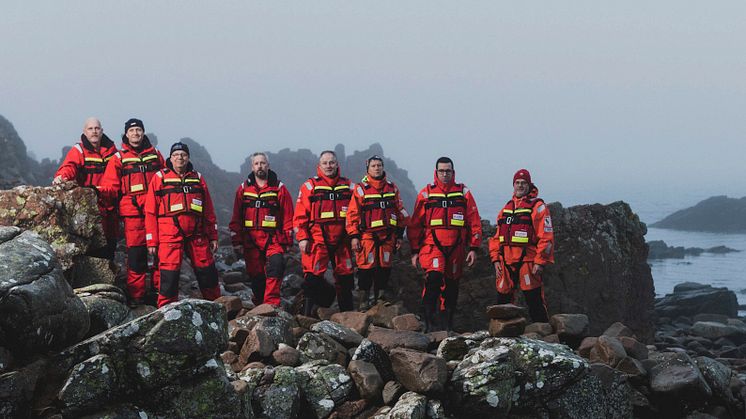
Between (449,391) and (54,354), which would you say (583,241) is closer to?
(449,391)

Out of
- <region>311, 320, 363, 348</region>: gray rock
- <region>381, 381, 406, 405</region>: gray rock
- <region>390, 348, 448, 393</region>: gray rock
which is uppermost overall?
<region>311, 320, 363, 348</region>: gray rock

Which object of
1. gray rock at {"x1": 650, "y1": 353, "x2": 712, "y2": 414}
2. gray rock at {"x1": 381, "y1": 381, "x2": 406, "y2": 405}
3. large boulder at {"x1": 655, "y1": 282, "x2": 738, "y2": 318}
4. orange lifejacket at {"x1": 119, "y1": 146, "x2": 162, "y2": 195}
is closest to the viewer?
gray rock at {"x1": 381, "y1": 381, "x2": 406, "y2": 405}

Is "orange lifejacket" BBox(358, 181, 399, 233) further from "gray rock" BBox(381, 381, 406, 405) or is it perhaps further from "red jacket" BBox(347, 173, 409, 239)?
"gray rock" BBox(381, 381, 406, 405)

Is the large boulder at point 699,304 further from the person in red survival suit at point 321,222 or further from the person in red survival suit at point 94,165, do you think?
the person in red survival suit at point 94,165

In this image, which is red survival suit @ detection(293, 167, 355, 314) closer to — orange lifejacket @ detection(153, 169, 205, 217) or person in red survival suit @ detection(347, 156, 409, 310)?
person in red survival suit @ detection(347, 156, 409, 310)

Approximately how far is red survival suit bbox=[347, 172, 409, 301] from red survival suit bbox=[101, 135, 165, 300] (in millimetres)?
3744

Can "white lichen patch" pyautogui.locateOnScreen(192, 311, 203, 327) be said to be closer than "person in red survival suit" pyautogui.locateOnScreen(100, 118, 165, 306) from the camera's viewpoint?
Yes

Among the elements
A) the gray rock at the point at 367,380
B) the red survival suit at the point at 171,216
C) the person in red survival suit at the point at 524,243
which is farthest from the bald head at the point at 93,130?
the person in red survival suit at the point at 524,243

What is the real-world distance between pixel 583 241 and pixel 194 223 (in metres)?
9.41

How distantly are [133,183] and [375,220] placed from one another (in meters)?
4.49

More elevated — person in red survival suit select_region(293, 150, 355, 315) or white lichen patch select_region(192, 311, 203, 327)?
person in red survival suit select_region(293, 150, 355, 315)

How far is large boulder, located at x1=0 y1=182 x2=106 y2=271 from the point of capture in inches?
490

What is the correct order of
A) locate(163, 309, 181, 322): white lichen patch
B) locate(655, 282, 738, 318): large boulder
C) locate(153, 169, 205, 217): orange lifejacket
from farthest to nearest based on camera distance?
locate(655, 282, 738, 318): large boulder, locate(153, 169, 205, 217): orange lifejacket, locate(163, 309, 181, 322): white lichen patch

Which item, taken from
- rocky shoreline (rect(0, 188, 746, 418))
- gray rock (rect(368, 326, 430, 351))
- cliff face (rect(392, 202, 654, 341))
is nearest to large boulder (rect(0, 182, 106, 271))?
rocky shoreline (rect(0, 188, 746, 418))
